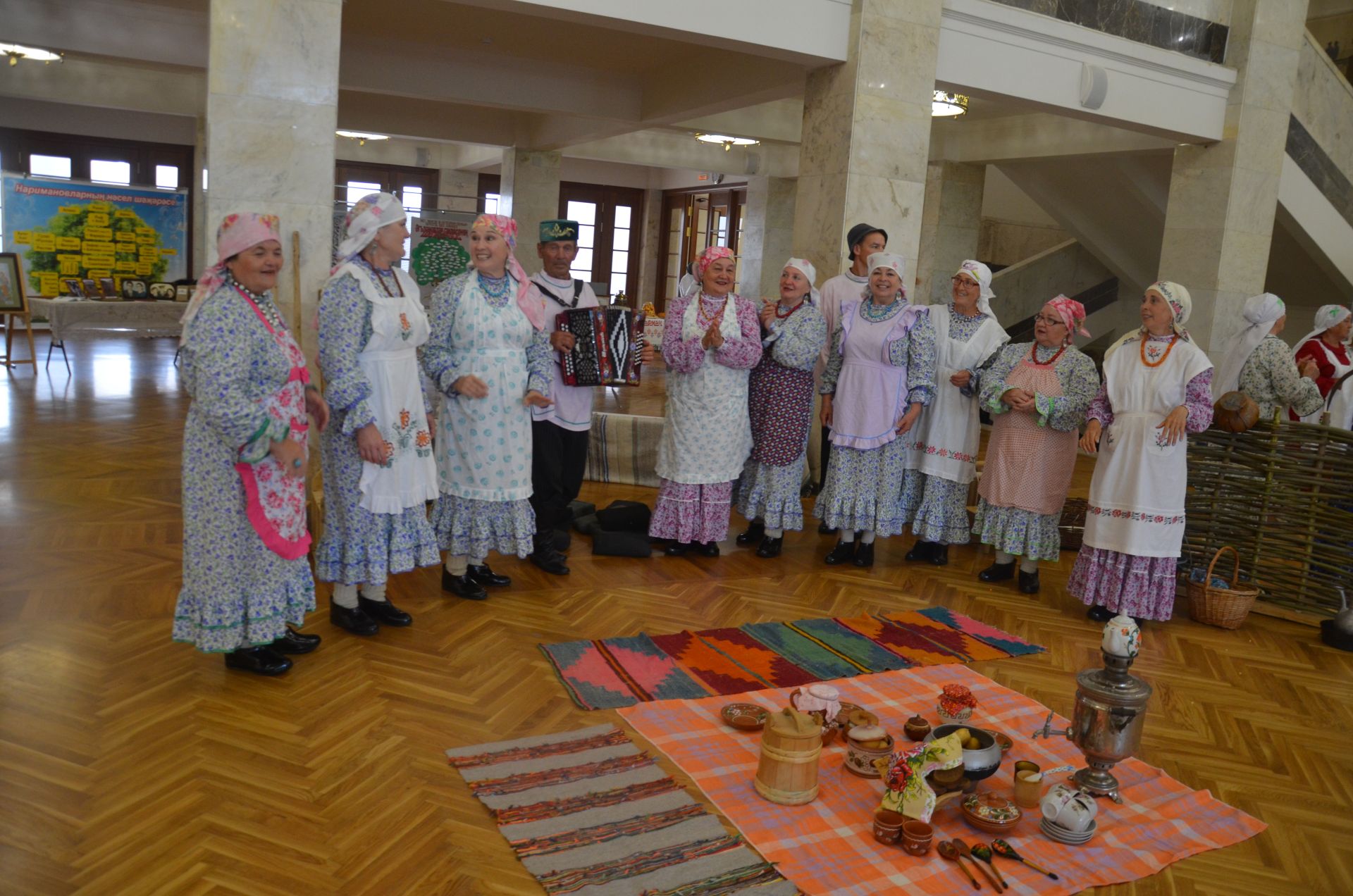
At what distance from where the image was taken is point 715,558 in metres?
5.78

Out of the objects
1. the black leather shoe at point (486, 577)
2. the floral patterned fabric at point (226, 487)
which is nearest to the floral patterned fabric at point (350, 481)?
the floral patterned fabric at point (226, 487)

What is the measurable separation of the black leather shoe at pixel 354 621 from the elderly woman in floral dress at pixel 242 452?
56 centimetres

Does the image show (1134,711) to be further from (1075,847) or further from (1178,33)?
(1178,33)

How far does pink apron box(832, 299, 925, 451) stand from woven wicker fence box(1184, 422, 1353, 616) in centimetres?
169

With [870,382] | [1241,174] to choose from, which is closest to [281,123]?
[870,382]

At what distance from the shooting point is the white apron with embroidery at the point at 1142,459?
486 cm

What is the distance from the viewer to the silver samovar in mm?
3021

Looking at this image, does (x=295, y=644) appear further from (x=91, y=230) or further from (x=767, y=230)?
(x=91, y=230)

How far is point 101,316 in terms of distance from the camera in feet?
38.2

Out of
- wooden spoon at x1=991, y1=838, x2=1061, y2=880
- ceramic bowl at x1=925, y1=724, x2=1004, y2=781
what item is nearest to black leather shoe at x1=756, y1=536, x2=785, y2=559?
ceramic bowl at x1=925, y1=724, x2=1004, y2=781

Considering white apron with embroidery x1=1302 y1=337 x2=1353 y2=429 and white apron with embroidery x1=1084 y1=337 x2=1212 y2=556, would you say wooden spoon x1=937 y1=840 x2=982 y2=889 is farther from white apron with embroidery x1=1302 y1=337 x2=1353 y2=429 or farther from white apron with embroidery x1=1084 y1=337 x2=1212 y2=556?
white apron with embroidery x1=1302 y1=337 x2=1353 y2=429

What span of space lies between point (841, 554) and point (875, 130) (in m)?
2.93

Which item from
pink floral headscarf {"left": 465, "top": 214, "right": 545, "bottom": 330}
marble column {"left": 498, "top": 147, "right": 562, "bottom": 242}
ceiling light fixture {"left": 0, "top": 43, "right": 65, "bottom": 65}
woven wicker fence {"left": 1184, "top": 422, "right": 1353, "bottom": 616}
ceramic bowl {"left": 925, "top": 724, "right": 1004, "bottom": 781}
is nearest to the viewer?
ceramic bowl {"left": 925, "top": 724, "right": 1004, "bottom": 781}

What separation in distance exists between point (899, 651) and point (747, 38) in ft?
13.1
